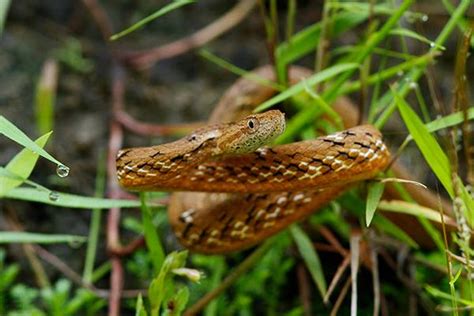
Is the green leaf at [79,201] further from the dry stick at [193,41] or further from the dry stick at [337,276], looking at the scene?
the dry stick at [193,41]

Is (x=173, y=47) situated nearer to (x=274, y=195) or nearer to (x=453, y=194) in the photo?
(x=274, y=195)

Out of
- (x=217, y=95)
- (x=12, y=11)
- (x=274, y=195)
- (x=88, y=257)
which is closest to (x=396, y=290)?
(x=274, y=195)

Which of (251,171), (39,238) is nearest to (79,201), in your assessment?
(39,238)

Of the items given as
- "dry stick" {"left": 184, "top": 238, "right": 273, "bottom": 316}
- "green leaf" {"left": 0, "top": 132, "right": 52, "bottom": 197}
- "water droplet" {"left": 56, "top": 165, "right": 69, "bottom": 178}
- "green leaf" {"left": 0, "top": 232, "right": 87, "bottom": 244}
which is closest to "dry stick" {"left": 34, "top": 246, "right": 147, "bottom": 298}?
"dry stick" {"left": 184, "top": 238, "right": 273, "bottom": 316}

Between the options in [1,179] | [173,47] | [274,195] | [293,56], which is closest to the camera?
[1,179]

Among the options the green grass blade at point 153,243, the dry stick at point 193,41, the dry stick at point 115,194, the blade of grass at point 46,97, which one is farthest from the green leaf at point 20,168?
the dry stick at point 193,41

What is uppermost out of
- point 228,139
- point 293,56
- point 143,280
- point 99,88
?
point 99,88
